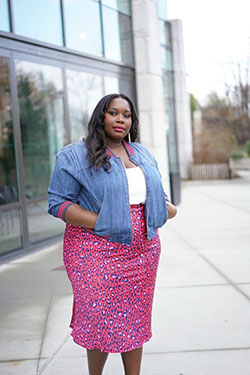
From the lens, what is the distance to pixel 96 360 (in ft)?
8.30

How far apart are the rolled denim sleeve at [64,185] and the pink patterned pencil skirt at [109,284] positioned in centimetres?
14

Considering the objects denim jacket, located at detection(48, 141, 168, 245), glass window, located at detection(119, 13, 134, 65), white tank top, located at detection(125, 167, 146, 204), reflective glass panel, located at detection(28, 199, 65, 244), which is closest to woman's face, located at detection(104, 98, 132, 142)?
denim jacket, located at detection(48, 141, 168, 245)

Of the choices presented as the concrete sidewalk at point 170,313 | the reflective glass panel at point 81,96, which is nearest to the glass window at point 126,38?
the reflective glass panel at point 81,96

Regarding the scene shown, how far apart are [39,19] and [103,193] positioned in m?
6.00

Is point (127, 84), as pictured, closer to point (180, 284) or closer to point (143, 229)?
point (180, 284)

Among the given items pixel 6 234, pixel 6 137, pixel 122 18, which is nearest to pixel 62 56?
pixel 6 137

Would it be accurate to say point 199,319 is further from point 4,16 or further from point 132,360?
point 4,16

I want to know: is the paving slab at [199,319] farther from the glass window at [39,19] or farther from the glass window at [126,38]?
the glass window at [126,38]

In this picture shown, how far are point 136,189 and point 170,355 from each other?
149 cm

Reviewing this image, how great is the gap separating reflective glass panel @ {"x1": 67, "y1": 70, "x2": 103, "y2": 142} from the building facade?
0.8 inches

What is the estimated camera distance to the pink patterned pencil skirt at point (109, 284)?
2373 millimetres

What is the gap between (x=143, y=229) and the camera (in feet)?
7.98

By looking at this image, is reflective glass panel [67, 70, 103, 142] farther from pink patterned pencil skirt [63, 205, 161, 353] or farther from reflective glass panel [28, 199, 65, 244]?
pink patterned pencil skirt [63, 205, 161, 353]

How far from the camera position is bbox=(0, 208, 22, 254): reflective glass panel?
22.6 ft
